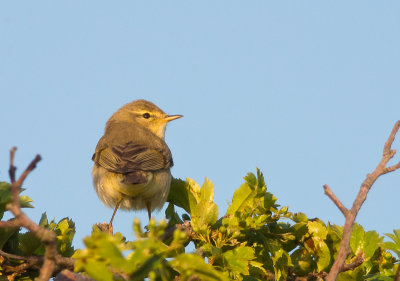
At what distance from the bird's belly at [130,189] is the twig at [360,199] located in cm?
430

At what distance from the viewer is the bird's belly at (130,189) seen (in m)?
6.86

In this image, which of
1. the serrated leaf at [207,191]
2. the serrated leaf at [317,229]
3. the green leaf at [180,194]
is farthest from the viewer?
the green leaf at [180,194]

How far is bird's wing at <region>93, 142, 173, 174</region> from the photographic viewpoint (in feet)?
22.7

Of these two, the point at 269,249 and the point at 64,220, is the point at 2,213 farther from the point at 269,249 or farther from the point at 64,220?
the point at 269,249

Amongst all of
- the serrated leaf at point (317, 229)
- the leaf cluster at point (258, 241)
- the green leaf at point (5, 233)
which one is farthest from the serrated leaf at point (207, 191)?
the green leaf at point (5, 233)

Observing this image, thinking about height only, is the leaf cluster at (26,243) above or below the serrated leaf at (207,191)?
below

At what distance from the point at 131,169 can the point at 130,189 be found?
0.24 metres

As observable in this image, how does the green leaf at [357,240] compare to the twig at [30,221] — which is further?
the green leaf at [357,240]

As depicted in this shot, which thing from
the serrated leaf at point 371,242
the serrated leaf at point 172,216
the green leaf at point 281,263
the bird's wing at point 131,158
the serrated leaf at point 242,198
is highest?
the bird's wing at point 131,158

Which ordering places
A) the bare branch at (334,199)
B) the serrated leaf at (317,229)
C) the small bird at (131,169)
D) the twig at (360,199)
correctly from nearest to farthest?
the twig at (360,199) < the bare branch at (334,199) < the serrated leaf at (317,229) < the small bird at (131,169)

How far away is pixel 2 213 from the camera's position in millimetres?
3545

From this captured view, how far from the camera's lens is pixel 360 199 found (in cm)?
218

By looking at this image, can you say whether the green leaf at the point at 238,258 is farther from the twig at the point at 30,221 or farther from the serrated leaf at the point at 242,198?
the twig at the point at 30,221

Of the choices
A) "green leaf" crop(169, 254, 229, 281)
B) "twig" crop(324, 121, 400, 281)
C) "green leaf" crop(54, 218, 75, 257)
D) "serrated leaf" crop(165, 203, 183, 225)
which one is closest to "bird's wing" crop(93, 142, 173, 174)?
"serrated leaf" crop(165, 203, 183, 225)
